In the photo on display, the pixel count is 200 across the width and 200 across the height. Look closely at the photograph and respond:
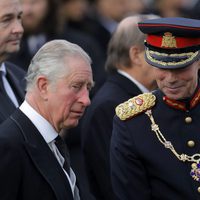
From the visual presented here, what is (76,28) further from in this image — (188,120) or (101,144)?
(188,120)

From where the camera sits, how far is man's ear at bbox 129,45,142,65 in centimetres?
577

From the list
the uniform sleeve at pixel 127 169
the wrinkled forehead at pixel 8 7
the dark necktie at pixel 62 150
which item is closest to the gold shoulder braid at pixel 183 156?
the uniform sleeve at pixel 127 169

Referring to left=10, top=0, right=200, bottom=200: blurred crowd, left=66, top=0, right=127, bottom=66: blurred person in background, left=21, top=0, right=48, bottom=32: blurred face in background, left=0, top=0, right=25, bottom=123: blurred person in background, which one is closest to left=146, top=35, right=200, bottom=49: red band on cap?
left=10, top=0, right=200, bottom=200: blurred crowd

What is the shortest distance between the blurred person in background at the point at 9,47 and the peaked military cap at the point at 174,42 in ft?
3.95

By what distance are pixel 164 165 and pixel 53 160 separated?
0.59m

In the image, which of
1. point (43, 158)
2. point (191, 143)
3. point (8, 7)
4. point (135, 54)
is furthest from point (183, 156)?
point (8, 7)

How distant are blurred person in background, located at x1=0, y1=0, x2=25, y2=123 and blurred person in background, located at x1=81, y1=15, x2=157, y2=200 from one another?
52 centimetres

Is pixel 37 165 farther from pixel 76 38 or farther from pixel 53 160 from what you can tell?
pixel 76 38

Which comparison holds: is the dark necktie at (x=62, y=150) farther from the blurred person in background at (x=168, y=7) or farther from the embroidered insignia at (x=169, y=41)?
the blurred person in background at (x=168, y=7)

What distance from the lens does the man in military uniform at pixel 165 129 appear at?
14.6ft

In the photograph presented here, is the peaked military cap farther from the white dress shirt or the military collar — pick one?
the white dress shirt

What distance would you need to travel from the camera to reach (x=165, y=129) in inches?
180

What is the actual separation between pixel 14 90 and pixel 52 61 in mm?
1185

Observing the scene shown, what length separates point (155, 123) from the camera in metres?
4.59
